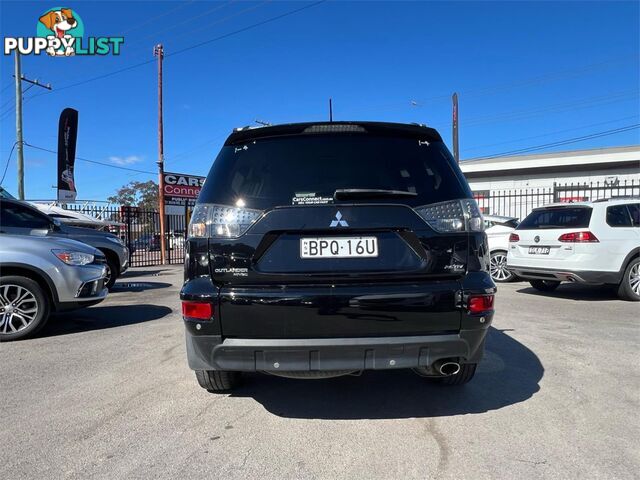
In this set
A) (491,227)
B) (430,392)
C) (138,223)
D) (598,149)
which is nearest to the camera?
(430,392)

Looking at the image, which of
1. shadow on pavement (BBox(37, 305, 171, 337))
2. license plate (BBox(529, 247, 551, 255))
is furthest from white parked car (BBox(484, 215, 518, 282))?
shadow on pavement (BBox(37, 305, 171, 337))

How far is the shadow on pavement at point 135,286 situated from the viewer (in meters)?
10.1

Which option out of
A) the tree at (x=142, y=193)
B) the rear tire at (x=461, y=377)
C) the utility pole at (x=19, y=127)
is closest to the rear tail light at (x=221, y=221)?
the rear tire at (x=461, y=377)

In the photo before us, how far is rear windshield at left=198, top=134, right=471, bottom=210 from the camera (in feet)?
9.07

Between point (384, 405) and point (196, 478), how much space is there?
1.43 meters

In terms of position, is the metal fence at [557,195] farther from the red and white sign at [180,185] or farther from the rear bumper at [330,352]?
the rear bumper at [330,352]

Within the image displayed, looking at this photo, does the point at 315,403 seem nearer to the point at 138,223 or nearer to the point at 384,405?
the point at 384,405

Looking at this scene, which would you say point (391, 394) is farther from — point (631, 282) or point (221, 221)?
point (631, 282)

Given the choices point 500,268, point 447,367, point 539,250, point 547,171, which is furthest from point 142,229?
point 547,171

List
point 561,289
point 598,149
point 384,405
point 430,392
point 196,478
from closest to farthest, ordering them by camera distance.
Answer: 1. point 196,478
2. point 384,405
3. point 430,392
4. point 561,289
5. point 598,149

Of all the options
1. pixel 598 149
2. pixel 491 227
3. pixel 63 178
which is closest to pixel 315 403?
pixel 491 227

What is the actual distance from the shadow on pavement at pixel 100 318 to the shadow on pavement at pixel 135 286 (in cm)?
237

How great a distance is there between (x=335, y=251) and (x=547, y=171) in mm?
33244

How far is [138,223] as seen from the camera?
59.0 ft
